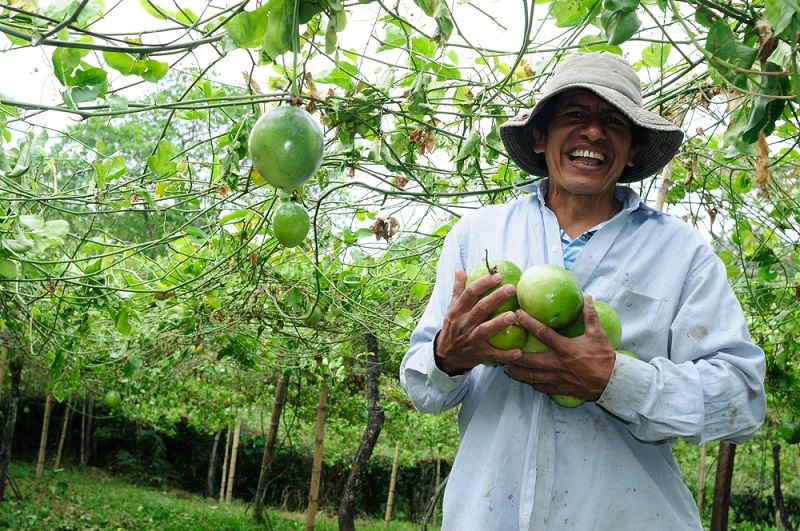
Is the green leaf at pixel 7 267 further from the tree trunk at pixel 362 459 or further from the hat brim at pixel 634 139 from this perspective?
the tree trunk at pixel 362 459

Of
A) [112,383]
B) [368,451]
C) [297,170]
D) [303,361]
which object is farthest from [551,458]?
[112,383]

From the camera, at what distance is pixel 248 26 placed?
1.25 metres

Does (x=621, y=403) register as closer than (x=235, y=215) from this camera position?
Yes

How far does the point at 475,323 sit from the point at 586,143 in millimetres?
564

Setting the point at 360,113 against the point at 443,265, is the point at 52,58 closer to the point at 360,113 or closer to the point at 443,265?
the point at 360,113

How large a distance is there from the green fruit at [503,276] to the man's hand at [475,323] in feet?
0.11

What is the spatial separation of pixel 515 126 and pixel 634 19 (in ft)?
1.55

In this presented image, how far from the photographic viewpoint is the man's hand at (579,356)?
135 cm

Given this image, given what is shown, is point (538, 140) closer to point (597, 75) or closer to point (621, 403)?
point (597, 75)

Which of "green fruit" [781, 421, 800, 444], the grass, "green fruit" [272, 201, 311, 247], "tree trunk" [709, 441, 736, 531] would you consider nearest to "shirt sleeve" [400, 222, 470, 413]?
"green fruit" [272, 201, 311, 247]

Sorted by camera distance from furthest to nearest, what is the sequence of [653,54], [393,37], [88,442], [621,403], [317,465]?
1. [88,442]
2. [317,465]
3. [653,54]
4. [393,37]
5. [621,403]

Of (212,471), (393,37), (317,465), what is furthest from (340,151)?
(212,471)

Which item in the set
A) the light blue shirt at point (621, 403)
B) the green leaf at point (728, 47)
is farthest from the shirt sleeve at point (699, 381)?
the green leaf at point (728, 47)

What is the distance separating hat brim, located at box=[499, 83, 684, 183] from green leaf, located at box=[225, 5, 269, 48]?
0.70 meters
